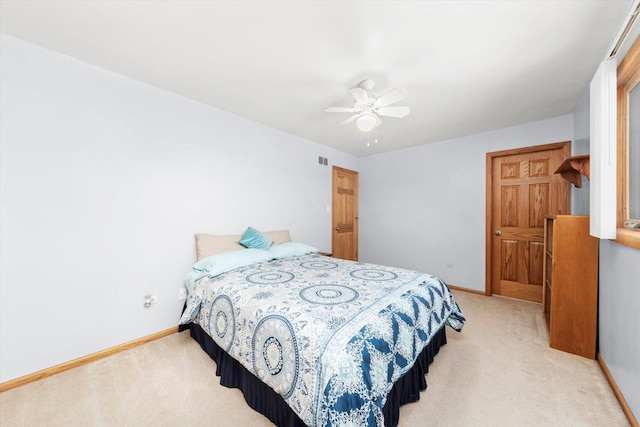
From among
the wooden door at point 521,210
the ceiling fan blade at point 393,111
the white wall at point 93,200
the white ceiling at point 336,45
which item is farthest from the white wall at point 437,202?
the white wall at point 93,200

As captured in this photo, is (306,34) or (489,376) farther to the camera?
(489,376)

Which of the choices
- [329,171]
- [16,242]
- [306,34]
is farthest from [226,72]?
[329,171]

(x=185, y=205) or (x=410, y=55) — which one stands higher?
(x=410, y=55)

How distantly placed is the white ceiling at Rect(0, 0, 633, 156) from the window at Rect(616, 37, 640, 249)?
317 millimetres

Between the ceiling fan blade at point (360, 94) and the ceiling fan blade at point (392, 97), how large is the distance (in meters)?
0.12

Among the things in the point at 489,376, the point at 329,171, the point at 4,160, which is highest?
the point at 329,171

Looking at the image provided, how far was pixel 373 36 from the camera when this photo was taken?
1683 mm

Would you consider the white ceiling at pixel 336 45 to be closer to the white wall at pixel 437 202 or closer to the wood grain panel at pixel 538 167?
the wood grain panel at pixel 538 167

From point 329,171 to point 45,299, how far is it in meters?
3.71

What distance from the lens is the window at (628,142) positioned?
5.05 ft

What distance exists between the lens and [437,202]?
13.3 ft

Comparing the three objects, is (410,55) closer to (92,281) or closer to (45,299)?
(92,281)

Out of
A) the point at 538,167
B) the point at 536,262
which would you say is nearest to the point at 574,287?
the point at 536,262

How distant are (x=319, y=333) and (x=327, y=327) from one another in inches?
2.2
